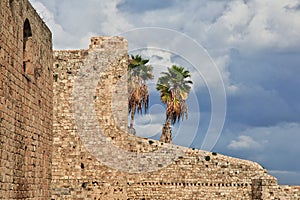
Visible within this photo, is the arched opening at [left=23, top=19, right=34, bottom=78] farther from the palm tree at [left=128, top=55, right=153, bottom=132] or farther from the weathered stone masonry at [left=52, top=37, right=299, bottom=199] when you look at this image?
the palm tree at [left=128, top=55, right=153, bottom=132]

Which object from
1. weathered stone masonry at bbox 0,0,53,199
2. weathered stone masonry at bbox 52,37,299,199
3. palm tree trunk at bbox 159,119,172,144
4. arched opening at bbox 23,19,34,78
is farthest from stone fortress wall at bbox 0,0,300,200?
palm tree trunk at bbox 159,119,172,144

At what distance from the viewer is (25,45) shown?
13070mm

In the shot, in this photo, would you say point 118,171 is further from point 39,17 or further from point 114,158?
point 39,17

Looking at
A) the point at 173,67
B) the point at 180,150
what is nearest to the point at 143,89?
the point at 173,67

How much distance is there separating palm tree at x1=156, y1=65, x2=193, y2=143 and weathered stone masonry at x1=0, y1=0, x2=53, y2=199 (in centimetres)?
1769

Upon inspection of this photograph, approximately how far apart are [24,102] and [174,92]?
848 inches

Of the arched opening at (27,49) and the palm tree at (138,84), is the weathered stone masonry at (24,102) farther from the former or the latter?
the palm tree at (138,84)

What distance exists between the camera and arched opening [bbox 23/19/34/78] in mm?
12984

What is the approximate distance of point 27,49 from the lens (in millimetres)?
13039

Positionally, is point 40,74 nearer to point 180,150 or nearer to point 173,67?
point 180,150

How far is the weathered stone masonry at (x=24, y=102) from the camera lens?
11.1 metres

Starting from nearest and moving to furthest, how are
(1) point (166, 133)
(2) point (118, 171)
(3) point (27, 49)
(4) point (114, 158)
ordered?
(3) point (27, 49), (4) point (114, 158), (2) point (118, 171), (1) point (166, 133)

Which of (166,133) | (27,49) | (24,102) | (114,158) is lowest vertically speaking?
(114,158)

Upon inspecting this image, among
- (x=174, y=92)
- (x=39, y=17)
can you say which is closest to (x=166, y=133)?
(x=174, y=92)
